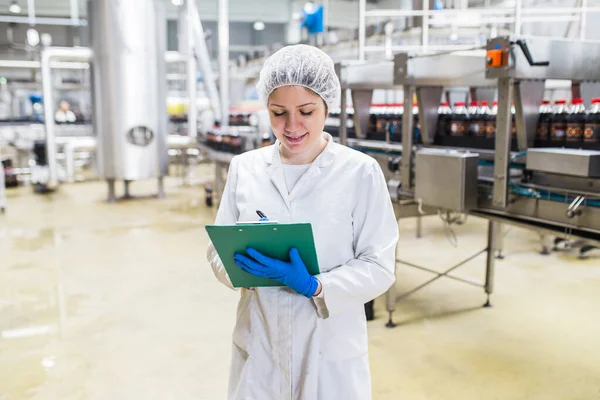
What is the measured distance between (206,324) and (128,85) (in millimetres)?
3850

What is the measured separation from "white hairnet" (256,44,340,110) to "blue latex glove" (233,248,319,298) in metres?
0.34

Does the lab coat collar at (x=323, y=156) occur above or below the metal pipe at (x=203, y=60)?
below

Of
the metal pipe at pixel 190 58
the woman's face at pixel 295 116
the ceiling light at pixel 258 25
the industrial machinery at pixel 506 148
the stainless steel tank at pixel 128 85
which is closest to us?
the woman's face at pixel 295 116

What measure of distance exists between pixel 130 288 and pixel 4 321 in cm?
69

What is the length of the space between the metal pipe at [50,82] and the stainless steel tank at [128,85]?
0.49 m

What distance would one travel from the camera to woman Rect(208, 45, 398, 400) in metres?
1.09

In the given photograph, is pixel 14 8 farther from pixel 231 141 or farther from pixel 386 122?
pixel 386 122

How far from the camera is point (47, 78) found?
20.5 feet

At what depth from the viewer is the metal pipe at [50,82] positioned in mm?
6211

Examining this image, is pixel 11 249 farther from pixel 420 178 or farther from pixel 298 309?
pixel 298 309

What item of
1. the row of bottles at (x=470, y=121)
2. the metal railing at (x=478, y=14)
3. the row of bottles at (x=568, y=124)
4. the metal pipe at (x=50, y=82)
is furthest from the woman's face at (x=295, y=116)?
the metal pipe at (x=50, y=82)

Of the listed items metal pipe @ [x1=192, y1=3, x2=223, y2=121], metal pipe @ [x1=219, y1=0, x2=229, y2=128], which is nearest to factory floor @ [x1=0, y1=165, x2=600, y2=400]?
metal pipe @ [x1=219, y1=0, x2=229, y2=128]

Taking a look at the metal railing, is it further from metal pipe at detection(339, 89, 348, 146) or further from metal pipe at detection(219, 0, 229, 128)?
metal pipe at detection(219, 0, 229, 128)

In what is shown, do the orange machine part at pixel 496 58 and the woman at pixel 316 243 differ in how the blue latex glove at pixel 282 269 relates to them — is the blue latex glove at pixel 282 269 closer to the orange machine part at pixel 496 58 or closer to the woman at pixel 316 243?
the woman at pixel 316 243
